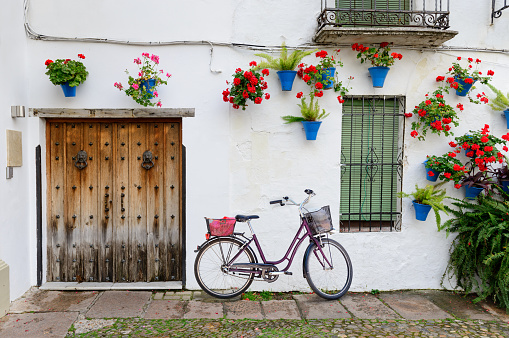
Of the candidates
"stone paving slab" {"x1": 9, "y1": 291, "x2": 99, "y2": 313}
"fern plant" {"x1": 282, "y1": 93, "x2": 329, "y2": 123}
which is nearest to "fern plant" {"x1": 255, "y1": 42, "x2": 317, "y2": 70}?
"fern plant" {"x1": 282, "y1": 93, "x2": 329, "y2": 123}

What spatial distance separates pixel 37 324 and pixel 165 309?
4.19 ft

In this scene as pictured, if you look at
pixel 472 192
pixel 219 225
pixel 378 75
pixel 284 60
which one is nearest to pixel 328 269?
pixel 219 225

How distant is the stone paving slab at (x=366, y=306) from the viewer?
4.54 metres

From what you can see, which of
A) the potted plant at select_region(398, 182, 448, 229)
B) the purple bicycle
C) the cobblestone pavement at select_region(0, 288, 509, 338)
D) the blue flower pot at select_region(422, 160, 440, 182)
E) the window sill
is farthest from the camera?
the blue flower pot at select_region(422, 160, 440, 182)

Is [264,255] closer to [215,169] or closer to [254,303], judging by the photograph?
[254,303]

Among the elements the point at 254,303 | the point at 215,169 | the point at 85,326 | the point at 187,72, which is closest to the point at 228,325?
the point at 254,303

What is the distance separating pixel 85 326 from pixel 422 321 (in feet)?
11.5

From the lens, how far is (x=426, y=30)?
480 centimetres

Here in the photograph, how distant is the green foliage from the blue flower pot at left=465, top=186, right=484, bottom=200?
76 millimetres

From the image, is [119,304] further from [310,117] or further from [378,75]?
[378,75]

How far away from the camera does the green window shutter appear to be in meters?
5.10

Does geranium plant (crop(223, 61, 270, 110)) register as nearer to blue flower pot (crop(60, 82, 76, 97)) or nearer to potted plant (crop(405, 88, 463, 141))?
blue flower pot (crop(60, 82, 76, 97))

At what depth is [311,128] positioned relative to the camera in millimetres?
4980

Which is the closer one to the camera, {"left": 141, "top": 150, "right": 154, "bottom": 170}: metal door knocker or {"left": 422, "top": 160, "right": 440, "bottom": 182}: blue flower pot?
{"left": 422, "top": 160, "right": 440, "bottom": 182}: blue flower pot
